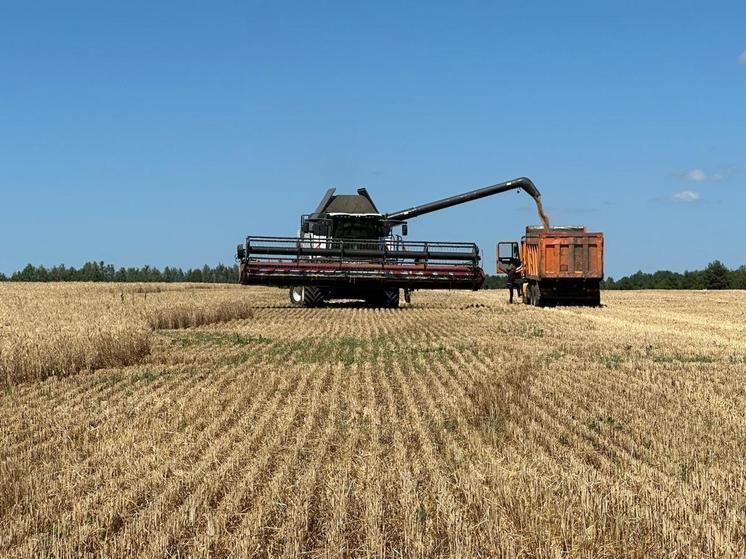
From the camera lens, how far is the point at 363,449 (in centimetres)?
712

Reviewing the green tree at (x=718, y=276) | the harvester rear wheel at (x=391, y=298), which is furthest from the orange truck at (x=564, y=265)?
the green tree at (x=718, y=276)

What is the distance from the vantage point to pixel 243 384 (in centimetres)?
1094

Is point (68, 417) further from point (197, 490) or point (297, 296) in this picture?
point (297, 296)

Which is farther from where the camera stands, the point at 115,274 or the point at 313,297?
Answer: the point at 115,274

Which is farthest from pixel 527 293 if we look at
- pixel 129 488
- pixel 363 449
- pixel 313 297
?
pixel 129 488

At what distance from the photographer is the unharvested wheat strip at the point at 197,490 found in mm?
4867

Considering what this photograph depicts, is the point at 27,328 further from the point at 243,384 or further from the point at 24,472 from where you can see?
the point at 24,472

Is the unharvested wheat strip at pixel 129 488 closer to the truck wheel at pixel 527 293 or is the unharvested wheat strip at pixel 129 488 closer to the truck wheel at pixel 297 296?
the truck wheel at pixel 297 296

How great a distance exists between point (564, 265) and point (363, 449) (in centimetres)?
2219

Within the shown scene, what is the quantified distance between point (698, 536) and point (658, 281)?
7120cm

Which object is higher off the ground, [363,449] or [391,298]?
[391,298]

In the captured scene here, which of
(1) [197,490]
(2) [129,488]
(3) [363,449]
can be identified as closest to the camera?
(1) [197,490]

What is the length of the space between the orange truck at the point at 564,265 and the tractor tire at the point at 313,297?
282 inches

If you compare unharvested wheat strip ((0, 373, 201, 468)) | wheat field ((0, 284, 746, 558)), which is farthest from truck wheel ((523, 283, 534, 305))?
unharvested wheat strip ((0, 373, 201, 468))
